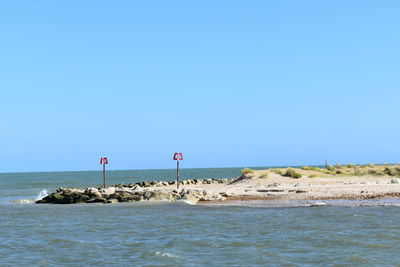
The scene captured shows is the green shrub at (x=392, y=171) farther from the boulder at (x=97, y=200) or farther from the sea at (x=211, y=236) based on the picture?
the boulder at (x=97, y=200)

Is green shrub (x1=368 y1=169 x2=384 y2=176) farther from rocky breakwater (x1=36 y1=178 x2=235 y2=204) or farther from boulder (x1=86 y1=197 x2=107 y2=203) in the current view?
boulder (x1=86 y1=197 x2=107 y2=203)

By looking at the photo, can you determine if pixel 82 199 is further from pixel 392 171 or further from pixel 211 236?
pixel 392 171

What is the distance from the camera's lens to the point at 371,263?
1333cm

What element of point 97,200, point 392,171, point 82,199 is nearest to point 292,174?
point 392,171

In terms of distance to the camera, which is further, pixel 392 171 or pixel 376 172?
pixel 376 172

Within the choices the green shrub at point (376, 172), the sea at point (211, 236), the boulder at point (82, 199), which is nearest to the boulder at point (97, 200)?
the boulder at point (82, 199)

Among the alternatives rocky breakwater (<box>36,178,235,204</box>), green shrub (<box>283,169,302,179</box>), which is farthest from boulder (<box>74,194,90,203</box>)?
green shrub (<box>283,169,302,179</box>)

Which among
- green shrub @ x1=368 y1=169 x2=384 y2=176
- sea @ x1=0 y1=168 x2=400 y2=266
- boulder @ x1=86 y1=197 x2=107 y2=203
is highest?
green shrub @ x1=368 y1=169 x2=384 y2=176

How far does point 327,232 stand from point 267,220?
3.72 metres

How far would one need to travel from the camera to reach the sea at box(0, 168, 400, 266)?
47.1ft

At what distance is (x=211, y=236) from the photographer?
59.2 feet

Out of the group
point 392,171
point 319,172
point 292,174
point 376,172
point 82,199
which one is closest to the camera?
point 82,199

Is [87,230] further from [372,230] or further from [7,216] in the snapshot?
[372,230]

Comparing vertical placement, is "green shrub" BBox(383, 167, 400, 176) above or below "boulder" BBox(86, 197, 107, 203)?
above
